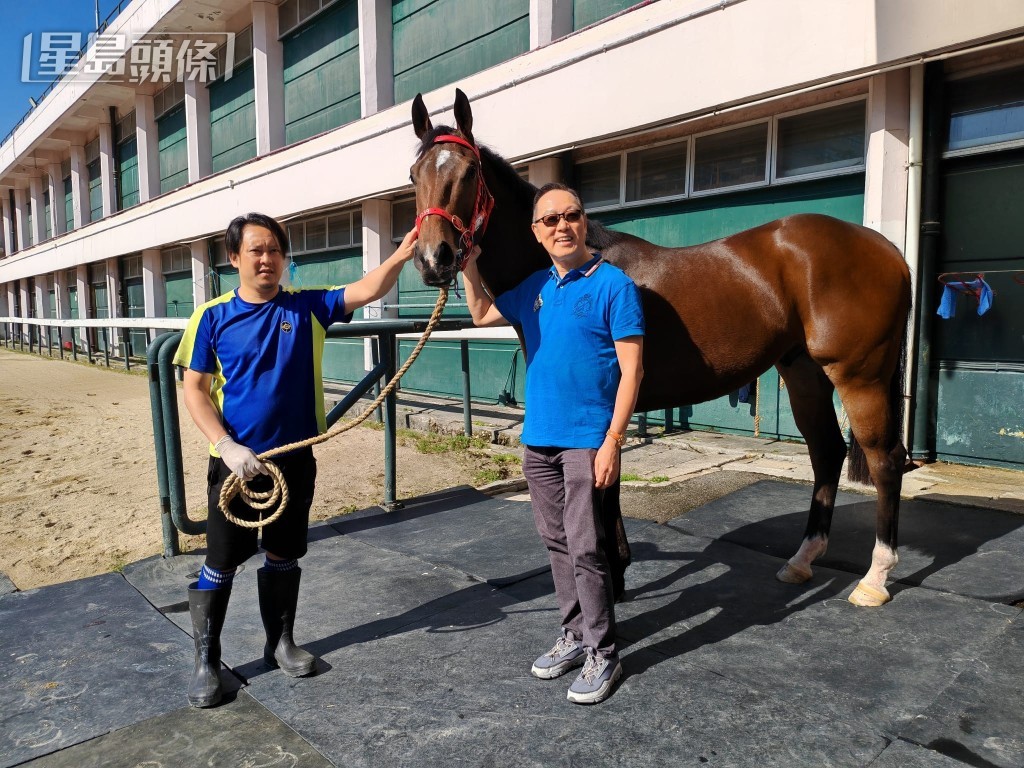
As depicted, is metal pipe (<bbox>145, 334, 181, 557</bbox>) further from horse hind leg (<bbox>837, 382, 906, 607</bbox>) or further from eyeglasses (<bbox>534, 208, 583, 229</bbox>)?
horse hind leg (<bbox>837, 382, 906, 607</bbox>)

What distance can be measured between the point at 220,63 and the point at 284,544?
49.3 feet

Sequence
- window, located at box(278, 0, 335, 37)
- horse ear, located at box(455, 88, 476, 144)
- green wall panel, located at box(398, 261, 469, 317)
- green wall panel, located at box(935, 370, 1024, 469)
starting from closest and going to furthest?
horse ear, located at box(455, 88, 476, 144) < green wall panel, located at box(935, 370, 1024, 469) < green wall panel, located at box(398, 261, 469, 317) < window, located at box(278, 0, 335, 37)

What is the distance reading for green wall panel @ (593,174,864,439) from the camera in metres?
5.78

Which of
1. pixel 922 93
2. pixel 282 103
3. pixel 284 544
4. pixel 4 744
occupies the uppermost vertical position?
pixel 282 103

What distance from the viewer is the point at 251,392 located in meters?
2.34

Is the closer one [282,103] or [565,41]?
[565,41]

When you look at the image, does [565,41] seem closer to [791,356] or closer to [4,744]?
[791,356]

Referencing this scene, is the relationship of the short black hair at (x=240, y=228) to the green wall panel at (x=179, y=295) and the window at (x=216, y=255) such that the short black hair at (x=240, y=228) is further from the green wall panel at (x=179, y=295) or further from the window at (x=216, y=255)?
→ the green wall panel at (x=179, y=295)

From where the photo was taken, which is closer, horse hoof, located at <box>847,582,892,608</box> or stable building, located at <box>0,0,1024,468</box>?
horse hoof, located at <box>847,582,892,608</box>

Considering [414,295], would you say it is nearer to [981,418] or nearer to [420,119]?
[981,418]

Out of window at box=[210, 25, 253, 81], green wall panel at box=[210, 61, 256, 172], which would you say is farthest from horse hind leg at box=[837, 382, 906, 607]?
window at box=[210, 25, 253, 81]

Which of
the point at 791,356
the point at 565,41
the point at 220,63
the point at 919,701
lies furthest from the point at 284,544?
the point at 220,63

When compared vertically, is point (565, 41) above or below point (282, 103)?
below

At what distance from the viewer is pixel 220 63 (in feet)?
47.2
